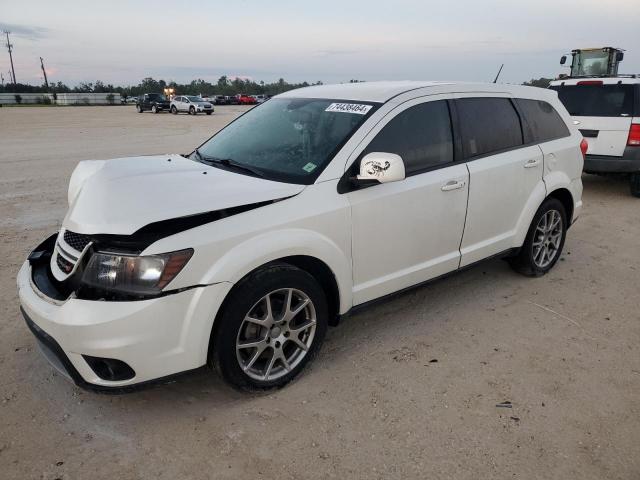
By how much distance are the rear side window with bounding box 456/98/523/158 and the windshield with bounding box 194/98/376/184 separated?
2.98ft

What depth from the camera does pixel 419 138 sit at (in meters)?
3.47

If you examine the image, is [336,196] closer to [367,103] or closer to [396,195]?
[396,195]

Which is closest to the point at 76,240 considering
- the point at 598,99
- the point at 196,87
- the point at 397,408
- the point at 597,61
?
the point at 397,408

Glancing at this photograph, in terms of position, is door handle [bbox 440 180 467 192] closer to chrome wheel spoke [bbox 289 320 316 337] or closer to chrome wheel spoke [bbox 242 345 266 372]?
chrome wheel spoke [bbox 289 320 316 337]

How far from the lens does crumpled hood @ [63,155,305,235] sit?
2496mm

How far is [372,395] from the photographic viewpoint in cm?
295

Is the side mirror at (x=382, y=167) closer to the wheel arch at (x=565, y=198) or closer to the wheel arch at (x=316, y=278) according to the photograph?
the wheel arch at (x=316, y=278)

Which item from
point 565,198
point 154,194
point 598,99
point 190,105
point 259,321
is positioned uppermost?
point 190,105

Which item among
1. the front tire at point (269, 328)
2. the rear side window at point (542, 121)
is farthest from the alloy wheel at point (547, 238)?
the front tire at point (269, 328)

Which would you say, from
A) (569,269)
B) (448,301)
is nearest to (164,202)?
(448,301)

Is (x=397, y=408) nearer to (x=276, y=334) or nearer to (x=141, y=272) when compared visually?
(x=276, y=334)

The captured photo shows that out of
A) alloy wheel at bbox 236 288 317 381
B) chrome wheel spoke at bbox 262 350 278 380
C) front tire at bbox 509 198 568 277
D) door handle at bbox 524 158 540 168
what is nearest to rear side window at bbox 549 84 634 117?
front tire at bbox 509 198 568 277

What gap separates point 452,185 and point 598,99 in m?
5.76

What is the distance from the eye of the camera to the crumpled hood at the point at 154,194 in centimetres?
250
